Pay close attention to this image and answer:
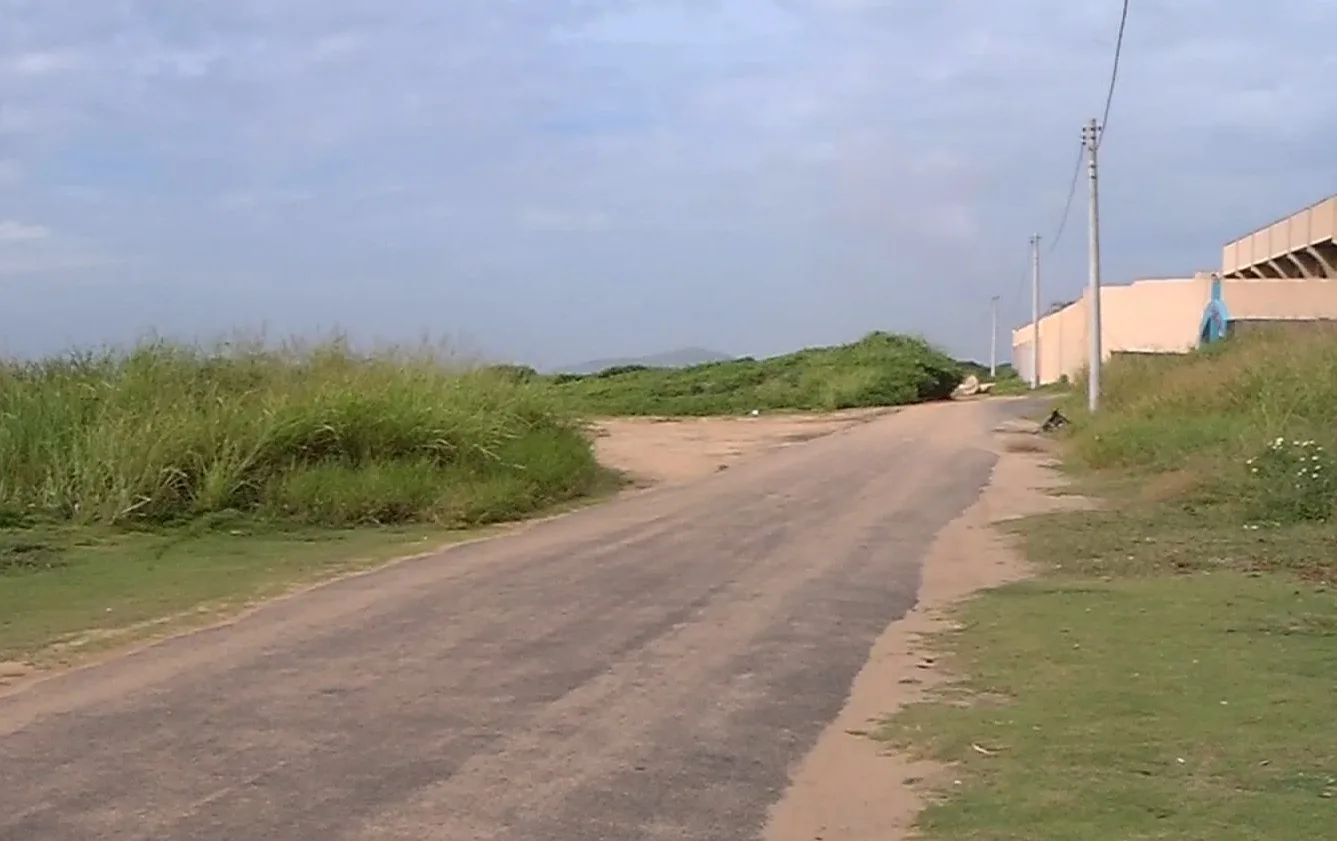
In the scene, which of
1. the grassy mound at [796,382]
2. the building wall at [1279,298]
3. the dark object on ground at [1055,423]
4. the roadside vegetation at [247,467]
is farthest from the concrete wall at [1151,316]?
the roadside vegetation at [247,467]

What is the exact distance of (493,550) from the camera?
51.0 ft

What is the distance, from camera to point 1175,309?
54594 millimetres

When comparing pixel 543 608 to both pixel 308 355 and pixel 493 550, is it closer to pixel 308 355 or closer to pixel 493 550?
pixel 493 550

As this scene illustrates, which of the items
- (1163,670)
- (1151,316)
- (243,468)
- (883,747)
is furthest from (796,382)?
(883,747)

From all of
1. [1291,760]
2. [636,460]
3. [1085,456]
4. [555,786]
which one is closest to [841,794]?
[555,786]

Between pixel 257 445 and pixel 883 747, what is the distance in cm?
1334

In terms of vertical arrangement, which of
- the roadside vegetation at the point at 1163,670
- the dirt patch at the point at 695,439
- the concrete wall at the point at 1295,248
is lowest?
the roadside vegetation at the point at 1163,670

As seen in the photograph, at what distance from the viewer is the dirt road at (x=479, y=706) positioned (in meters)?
6.18

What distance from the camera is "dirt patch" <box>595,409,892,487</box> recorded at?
28.2m

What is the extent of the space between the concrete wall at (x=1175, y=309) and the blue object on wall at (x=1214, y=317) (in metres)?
0.31

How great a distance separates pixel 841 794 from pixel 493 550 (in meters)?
9.31

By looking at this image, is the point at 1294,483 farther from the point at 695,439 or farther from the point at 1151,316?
the point at 1151,316

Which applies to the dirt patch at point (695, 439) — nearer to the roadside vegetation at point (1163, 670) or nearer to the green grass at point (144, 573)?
the green grass at point (144, 573)

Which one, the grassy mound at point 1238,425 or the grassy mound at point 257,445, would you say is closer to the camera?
the grassy mound at point 1238,425
